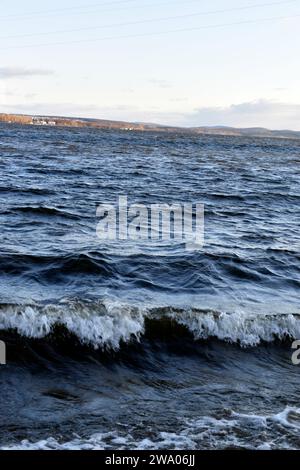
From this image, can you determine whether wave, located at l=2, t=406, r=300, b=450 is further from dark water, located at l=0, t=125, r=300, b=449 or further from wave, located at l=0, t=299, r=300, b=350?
wave, located at l=0, t=299, r=300, b=350

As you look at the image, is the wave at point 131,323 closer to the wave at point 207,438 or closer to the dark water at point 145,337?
the dark water at point 145,337

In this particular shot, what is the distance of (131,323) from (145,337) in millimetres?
398

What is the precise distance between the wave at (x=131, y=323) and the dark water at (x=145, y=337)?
0.02 m

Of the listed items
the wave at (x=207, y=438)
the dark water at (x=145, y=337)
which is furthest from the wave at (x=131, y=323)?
the wave at (x=207, y=438)

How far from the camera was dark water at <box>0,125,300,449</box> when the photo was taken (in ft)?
24.3

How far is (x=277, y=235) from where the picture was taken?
2000cm

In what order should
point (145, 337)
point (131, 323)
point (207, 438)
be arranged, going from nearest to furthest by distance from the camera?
point (207, 438), point (145, 337), point (131, 323)

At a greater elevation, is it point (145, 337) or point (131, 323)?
point (131, 323)

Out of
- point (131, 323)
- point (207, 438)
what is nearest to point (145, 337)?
point (131, 323)

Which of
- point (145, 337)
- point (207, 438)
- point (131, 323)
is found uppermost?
point (131, 323)

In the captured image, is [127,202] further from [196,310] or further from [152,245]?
[196,310]

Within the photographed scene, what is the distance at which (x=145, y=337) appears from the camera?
10898mm

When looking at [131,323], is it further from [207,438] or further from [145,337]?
[207,438]

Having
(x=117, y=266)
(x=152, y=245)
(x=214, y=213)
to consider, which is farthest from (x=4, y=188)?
(x=117, y=266)
